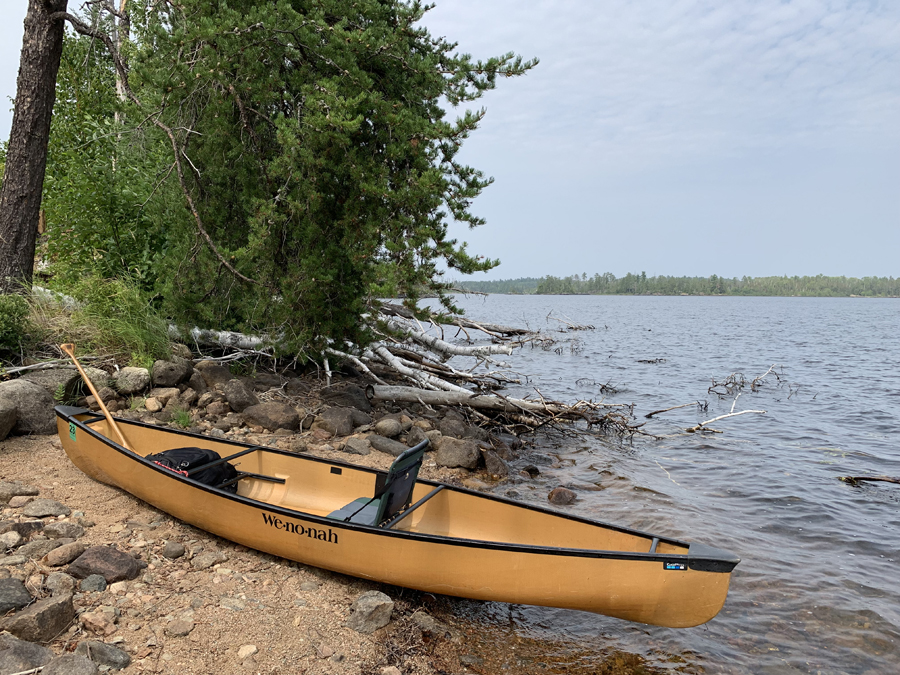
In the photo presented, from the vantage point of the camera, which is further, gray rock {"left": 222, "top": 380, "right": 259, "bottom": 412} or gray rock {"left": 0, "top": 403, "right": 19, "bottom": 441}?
gray rock {"left": 222, "top": 380, "right": 259, "bottom": 412}

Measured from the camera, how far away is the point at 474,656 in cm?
394

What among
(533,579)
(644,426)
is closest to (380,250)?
(533,579)

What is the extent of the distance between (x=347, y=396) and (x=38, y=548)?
16.9ft

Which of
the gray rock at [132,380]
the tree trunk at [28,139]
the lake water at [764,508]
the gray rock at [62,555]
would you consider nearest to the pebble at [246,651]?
the gray rock at [62,555]

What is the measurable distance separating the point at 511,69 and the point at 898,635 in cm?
718

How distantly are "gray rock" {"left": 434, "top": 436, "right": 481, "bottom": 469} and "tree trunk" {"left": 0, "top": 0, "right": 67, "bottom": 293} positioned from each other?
6.72m

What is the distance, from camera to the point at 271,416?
7750 millimetres

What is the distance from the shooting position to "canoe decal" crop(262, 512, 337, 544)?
4.31 meters

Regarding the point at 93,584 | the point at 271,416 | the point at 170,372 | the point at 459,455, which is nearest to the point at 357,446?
the point at 271,416

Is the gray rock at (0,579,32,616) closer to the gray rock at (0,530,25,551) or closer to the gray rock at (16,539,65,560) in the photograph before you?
the gray rock at (16,539,65,560)

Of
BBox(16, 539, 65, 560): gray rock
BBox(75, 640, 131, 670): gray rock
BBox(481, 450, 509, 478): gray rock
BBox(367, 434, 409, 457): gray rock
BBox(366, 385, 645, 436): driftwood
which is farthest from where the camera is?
BBox(366, 385, 645, 436): driftwood

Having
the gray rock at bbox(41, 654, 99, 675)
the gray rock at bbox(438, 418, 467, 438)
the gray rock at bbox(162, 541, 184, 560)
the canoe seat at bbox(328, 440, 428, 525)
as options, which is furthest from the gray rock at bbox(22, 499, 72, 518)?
the gray rock at bbox(438, 418, 467, 438)

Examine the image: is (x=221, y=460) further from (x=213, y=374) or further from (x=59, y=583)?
(x=213, y=374)

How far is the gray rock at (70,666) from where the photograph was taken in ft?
9.91
